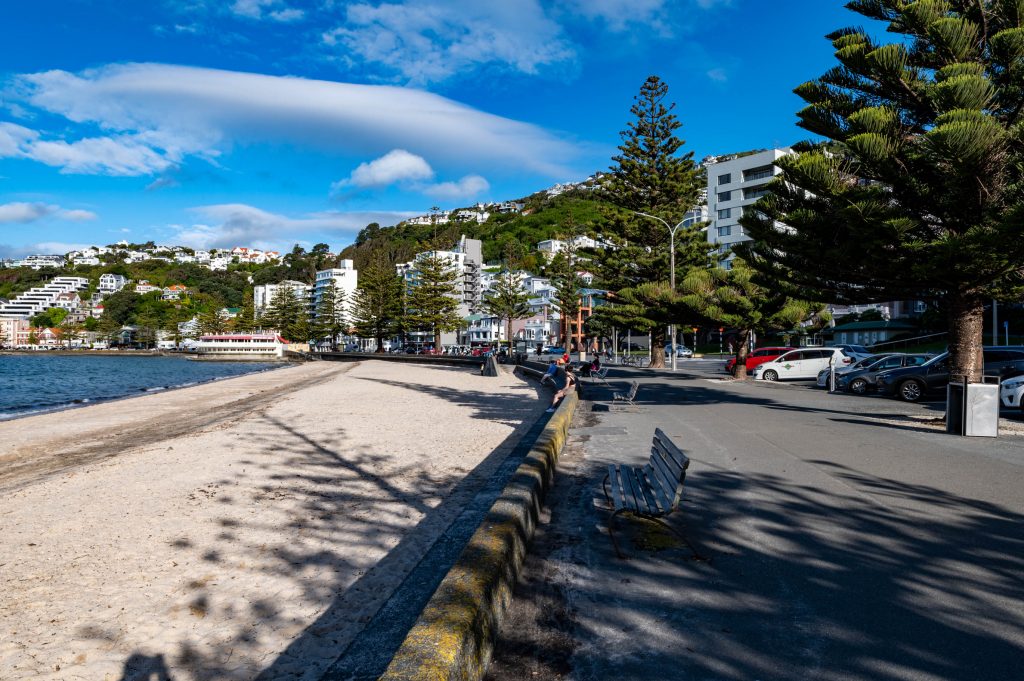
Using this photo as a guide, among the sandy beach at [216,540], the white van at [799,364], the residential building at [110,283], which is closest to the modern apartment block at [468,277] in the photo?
the white van at [799,364]

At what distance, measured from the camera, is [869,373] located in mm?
19906

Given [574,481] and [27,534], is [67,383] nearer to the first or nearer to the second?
[27,534]

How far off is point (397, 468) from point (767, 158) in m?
71.5

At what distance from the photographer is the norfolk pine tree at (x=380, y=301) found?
8012 cm

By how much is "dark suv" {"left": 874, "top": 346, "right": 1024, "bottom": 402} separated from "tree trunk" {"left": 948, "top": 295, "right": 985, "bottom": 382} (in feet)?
13.2

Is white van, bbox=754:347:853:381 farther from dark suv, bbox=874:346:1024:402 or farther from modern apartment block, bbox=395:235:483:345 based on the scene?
modern apartment block, bbox=395:235:483:345

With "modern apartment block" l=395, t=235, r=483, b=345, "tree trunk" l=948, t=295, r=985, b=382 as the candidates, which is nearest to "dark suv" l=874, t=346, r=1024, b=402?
"tree trunk" l=948, t=295, r=985, b=382

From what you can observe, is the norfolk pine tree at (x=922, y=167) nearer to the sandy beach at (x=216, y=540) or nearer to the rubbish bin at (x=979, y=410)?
the rubbish bin at (x=979, y=410)

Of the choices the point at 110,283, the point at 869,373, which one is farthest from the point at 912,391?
the point at 110,283

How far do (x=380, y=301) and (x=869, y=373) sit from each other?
222ft

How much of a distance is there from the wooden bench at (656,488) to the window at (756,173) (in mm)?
71792

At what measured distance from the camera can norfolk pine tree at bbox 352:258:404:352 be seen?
80.1 m

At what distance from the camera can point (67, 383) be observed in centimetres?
4116

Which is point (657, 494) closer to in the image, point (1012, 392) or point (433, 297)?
point (1012, 392)
